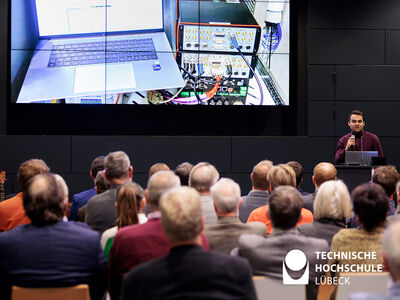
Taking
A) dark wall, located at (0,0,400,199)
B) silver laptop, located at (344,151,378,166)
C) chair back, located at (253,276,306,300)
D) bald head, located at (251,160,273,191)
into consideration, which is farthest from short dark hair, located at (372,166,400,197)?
dark wall, located at (0,0,400,199)

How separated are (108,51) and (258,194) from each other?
152 inches

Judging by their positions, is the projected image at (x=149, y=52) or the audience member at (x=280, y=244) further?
the projected image at (x=149, y=52)

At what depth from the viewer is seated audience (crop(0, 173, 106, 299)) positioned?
2182 mm

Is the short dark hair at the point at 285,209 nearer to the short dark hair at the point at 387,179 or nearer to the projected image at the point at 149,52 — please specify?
the short dark hair at the point at 387,179

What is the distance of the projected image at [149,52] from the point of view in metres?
6.65

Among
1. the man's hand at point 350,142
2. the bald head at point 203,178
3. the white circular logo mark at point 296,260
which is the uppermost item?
the man's hand at point 350,142

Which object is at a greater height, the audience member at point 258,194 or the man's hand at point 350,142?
the man's hand at point 350,142

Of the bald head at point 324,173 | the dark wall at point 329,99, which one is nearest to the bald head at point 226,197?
the bald head at point 324,173

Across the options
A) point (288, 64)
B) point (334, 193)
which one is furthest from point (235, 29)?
point (334, 193)

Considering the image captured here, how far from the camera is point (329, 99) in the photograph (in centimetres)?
705

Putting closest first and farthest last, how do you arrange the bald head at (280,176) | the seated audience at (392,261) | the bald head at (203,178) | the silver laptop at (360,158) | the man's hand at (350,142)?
the seated audience at (392,261)
the bald head at (203,178)
the bald head at (280,176)
the silver laptop at (360,158)
the man's hand at (350,142)

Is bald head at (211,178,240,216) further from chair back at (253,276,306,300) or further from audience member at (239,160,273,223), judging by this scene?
audience member at (239,160,273,223)

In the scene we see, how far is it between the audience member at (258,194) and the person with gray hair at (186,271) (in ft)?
6.86

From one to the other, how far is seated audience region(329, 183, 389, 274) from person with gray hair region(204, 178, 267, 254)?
42 cm
